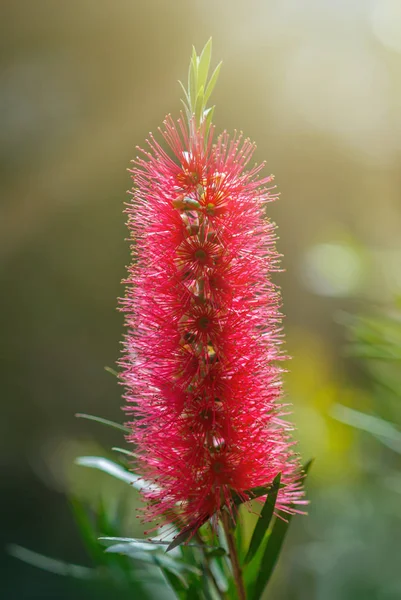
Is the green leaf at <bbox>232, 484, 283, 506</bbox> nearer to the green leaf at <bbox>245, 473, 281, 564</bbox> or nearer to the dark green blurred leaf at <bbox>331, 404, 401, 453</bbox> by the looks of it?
the green leaf at <bbox>245, 473, 281, 564</bbox>

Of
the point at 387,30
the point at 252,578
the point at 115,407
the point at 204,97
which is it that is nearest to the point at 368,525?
the point at 252,578

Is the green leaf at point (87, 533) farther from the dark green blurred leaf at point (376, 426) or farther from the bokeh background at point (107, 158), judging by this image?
the bokeh background at point (107, 158)

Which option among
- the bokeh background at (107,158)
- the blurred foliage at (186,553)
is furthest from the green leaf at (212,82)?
the bokeh background at (107,158)

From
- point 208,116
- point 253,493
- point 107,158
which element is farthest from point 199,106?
point 107,158

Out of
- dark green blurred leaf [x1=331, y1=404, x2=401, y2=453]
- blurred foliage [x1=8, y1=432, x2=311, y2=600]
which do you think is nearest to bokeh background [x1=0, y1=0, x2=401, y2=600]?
dark green blurred leaf [x1=331, y1=404, x2=401, y2=453]

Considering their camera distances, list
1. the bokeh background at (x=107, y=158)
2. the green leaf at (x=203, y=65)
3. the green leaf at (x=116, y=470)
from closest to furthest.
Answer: the green leaf at (x=203, y=65) < the green leaf at (x=116, y=470) < the bokeh background at (x=107, y=158)

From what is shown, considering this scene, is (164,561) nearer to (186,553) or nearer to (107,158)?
(186,553)
